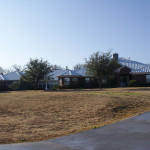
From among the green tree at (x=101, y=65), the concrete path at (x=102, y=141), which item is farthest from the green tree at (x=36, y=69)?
the concrete path at (x=102, y=141)

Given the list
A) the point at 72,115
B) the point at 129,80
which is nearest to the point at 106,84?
the point at 129,80

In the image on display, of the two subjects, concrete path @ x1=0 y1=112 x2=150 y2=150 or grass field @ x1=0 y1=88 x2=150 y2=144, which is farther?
grass field @ x1=0 y1=88 x2=150 y2=144

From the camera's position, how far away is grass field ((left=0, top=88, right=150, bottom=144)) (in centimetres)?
847

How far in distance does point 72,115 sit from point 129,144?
6.54 metres

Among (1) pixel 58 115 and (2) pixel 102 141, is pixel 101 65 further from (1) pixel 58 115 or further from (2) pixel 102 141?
(2) pixel 102 141

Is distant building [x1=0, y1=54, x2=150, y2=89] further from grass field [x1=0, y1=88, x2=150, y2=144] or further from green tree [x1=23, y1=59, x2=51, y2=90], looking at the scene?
grass field [x1=0, y1=88, x2=150, y2=144]

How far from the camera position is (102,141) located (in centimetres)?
631

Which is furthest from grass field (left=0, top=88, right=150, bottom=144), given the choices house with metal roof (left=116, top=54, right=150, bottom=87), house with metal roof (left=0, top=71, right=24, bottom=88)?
house with metal roof (left=0, top=71, right=24, bottom=88)

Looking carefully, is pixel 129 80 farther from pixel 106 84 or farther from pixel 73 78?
pixel 73 78

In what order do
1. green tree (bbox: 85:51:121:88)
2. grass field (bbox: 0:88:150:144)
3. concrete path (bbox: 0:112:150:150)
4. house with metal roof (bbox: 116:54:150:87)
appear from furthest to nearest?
house with metal roof (bbox: 116:54:150:87) < green tree (bbox: 85:51:121:88) < grass field (bbox: 0:88:150:144) < concrete path (bbox: 0:112:150:150)

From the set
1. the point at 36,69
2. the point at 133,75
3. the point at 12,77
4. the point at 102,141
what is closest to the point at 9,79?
the point at 12,77

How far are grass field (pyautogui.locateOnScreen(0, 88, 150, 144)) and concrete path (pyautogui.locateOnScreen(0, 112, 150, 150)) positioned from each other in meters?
0.98

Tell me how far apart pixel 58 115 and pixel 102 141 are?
20.8 feet

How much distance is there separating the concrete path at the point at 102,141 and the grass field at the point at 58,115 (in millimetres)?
983
